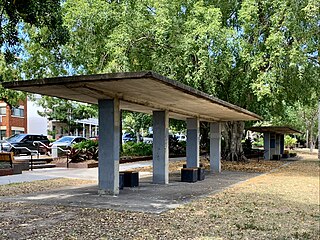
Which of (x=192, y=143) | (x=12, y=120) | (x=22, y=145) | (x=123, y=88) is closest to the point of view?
(x=123, y=88)

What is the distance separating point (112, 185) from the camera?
10445mm

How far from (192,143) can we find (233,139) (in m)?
8.06

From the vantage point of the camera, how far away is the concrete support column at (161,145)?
13195mm

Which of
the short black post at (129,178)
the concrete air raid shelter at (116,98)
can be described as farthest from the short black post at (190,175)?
the short black post at (129,178)

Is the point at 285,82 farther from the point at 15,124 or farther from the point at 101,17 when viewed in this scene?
the point at 15,124

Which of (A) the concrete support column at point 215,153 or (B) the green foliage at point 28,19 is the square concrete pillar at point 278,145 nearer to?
(A) the concrete support column at point 215,153

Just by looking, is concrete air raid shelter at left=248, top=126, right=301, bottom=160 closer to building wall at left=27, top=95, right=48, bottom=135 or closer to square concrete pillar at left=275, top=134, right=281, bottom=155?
square concrete pillar at left=275, top=134, right=281, bottom=155

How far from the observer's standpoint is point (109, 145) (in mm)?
10477

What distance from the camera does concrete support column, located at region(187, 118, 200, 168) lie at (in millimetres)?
16375

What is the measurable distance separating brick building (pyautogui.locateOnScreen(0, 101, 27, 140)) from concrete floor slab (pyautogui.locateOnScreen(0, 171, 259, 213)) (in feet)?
101

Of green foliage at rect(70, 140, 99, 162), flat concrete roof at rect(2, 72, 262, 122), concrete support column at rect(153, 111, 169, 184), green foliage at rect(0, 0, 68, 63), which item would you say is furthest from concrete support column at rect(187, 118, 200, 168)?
green foliage at rect(70, 140, 99, 162)

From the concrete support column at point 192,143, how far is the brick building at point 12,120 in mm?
27755

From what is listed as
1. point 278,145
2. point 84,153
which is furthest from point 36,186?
point 278,145

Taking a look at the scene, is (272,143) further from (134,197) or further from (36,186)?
(134,197)
